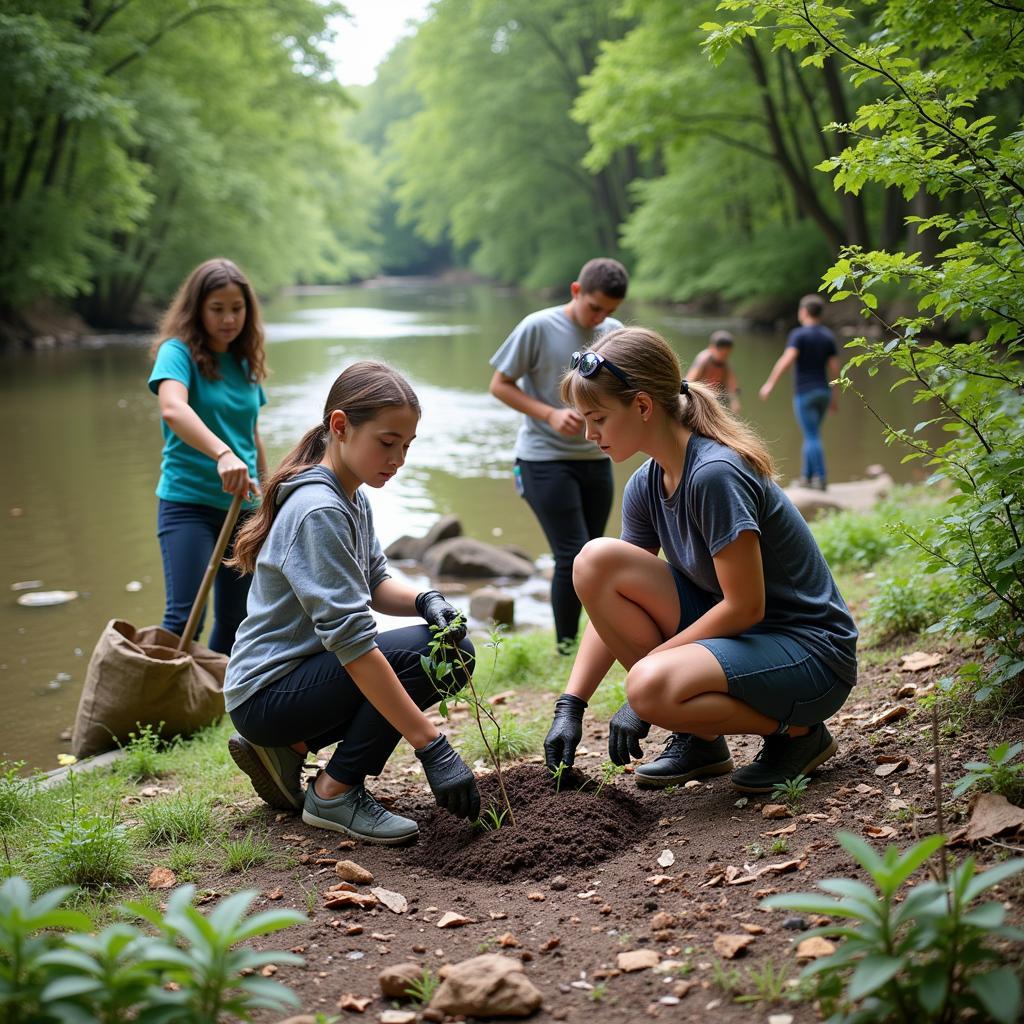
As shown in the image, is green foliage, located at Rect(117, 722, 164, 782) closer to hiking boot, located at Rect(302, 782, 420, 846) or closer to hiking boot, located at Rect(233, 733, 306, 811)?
hiking boot, located at Rect(233, 733, 306, 811)

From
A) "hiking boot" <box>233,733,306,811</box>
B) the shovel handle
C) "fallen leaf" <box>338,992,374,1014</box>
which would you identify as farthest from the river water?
"fallen leaf" <box>338,992,374,1014</box>

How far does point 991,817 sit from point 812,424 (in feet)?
26.3

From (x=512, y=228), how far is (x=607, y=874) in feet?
148

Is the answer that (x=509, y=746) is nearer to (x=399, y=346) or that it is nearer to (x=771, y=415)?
(x=771, y=415)

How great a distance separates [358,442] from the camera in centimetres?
330

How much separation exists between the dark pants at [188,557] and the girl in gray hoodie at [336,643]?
1281mm

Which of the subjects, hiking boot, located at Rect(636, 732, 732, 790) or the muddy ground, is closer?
the muddy ground

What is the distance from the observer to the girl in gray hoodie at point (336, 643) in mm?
3145

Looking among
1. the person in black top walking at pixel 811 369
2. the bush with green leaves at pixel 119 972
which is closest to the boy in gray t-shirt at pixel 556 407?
the bush with green leaves at pixel 119 972

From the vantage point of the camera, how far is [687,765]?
3.57 metres

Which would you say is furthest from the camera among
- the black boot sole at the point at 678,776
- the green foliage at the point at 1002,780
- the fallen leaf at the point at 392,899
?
the black boot sole at the point at 678,776

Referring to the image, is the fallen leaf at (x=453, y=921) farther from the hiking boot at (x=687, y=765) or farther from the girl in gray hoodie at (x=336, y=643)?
the hiking boot at (x=687, y=765)

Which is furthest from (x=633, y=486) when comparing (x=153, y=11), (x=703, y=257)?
(x=703, y=257)

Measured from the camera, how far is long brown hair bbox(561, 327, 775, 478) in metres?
3.22
